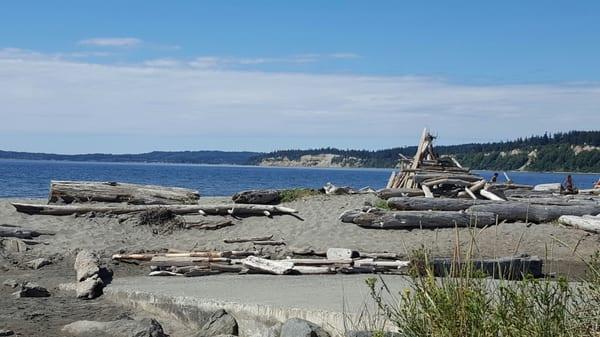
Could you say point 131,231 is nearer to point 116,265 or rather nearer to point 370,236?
point 116,265

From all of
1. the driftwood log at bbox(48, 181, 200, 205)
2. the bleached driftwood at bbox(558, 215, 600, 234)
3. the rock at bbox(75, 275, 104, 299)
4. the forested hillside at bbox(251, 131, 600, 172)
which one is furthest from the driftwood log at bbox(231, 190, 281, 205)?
the forested hillside at bbox(251, 131, 600, 172)

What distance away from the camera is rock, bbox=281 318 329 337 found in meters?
8.72

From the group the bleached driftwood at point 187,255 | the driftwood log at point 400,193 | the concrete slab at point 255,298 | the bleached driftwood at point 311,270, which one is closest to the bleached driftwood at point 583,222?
the driftwood log at point 400,193

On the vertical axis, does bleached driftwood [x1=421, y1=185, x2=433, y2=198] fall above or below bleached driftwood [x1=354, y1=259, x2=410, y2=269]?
above

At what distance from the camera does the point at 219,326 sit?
9875 millimetres

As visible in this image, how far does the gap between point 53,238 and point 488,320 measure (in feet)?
48.6

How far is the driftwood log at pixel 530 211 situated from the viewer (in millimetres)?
19141

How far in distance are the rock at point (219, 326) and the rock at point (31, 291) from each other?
13.7ft

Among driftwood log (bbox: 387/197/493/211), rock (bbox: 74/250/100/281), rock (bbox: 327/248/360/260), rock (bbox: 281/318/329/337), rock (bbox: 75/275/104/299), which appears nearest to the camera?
rock (bbox: 281/318/329/337)

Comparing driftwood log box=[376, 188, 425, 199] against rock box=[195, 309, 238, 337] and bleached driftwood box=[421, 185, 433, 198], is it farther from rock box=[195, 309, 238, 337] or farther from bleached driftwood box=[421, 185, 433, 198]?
rock box=[195, 309, 238, 337]

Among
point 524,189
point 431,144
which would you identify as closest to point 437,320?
point 431,144

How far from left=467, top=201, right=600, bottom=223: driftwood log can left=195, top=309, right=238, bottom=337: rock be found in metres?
9.97

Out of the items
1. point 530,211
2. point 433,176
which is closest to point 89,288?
point 530,211

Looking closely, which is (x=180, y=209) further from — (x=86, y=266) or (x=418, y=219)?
(x=86, y=266)
